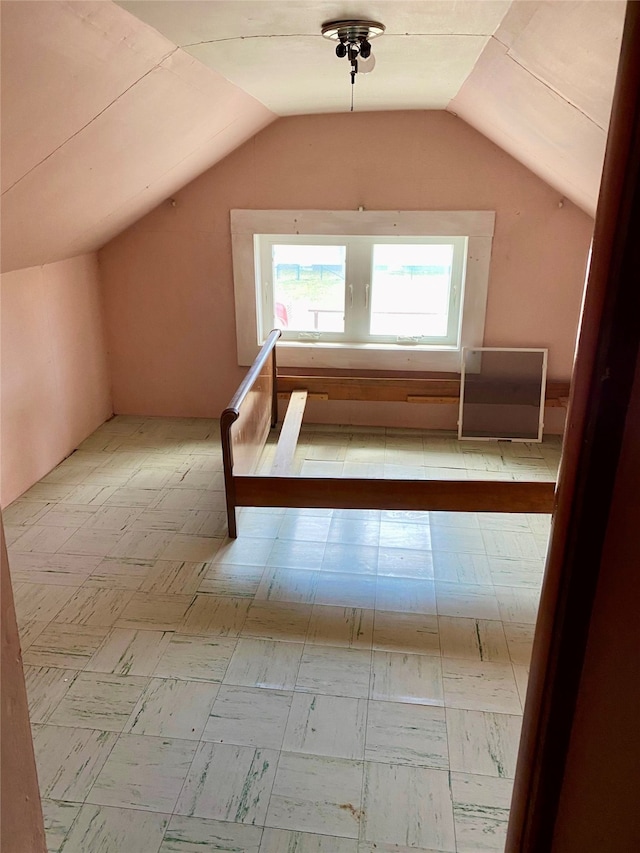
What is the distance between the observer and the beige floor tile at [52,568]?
269cm

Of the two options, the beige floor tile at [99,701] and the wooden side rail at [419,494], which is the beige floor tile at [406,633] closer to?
the wooden side rail at [419,494]

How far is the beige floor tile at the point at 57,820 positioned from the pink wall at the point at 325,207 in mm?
3121

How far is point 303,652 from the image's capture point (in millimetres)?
2266

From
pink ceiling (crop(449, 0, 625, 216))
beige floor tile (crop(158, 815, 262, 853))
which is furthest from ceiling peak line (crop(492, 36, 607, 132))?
beige floor tile (crop(158, 815, 262, 853))

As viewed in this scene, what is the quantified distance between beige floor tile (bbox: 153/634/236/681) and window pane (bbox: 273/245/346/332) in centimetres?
265

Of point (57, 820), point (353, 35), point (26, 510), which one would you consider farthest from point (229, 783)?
point (353, 35)

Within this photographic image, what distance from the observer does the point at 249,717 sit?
1.97 metres

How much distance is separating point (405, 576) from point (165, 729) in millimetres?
1214

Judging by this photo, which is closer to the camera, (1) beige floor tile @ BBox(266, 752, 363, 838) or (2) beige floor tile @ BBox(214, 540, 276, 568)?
(1) beige floor tile @ BBox(266, 752, 363, 838)

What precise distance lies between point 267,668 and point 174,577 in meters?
0.73

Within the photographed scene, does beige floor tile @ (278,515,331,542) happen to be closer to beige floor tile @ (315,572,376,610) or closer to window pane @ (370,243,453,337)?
beige floor tile @ (315,572,376,610)

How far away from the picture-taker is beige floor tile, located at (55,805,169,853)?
158 centimetres

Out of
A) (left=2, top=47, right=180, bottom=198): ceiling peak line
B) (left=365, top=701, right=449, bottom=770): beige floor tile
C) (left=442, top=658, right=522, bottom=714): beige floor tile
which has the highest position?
(left=2, top=47, right=180, bottom=198): ceiling peak line

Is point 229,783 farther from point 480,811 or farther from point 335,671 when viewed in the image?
point 480,811
